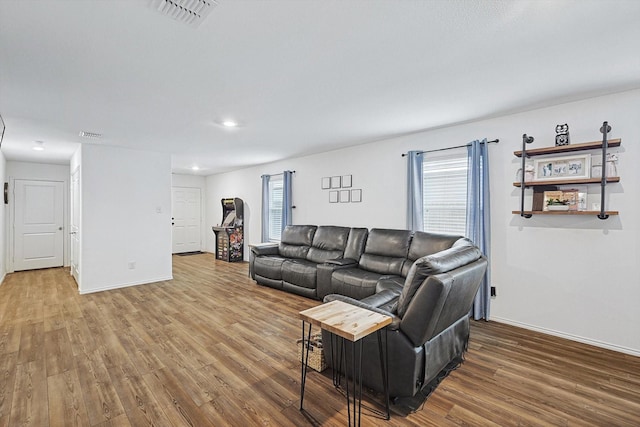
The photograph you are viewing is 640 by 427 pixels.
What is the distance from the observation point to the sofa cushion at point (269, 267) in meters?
5.01

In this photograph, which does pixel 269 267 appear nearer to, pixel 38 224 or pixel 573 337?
pixel 573 337

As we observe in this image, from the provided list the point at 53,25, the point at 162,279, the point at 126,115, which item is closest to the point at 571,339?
the point at 53,25

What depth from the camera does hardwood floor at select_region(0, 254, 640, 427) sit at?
196 cm

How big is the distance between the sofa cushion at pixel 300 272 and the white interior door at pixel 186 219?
5433 millimetres

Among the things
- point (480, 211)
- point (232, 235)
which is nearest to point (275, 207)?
point (232, 235)

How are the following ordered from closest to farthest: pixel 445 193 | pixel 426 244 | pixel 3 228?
1. pixel 426 244
2. pixel 445 193
3. pixel 3 228

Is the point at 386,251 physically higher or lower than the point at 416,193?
lower

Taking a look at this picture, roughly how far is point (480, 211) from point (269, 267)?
3.34 m

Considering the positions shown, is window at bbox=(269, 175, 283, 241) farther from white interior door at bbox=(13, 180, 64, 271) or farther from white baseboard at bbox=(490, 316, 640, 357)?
white interior door at bbox=(13, 180, 64, 271)

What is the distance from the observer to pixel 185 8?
1.64m

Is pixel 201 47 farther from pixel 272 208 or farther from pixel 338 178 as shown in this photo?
pixel 272 208

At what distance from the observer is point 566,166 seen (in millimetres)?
3066

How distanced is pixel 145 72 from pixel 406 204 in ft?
11.6

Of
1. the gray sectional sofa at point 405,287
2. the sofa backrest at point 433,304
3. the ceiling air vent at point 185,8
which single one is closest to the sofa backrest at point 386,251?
the gray sectional sofa at point 405,287
